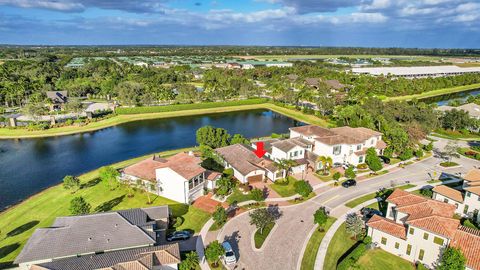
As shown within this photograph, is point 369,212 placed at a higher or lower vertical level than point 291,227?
higher

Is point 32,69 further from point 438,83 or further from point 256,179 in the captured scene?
point 438,83

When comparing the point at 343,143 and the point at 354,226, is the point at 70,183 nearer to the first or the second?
the point at 354,226

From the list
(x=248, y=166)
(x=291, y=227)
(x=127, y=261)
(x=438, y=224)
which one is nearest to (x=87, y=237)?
(x=127, y=261)

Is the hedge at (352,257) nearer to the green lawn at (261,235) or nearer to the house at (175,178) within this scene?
the green lawn at (261,235)

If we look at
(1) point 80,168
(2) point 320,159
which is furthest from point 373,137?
(1) point 80,168

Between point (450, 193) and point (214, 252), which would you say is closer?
point (214, 252)
